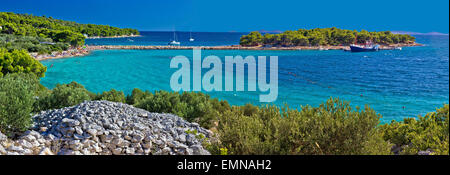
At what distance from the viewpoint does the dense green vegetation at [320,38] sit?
90856 mm

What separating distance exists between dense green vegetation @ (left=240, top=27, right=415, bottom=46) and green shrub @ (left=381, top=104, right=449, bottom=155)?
8453 centimetres

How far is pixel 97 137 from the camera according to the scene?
630 centimetres

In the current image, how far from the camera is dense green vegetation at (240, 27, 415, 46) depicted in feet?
298

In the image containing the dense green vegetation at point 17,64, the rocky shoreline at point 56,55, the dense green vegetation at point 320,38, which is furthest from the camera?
the dense green vegetation at point 320,38

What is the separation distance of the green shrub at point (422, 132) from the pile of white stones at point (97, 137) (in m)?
4.06

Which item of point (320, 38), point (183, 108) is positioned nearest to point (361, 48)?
point (320, 38)

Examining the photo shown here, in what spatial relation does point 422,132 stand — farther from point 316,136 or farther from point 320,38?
point 320,38

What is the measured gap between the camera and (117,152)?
20.2 feet

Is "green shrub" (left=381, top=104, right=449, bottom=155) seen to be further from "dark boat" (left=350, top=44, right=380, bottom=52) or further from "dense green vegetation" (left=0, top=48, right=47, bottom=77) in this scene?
"dark boat" (left=350, top=44, right=380, bottom=52)

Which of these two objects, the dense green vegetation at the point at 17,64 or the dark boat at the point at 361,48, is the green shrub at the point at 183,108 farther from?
the dark boat at the point at 361,48

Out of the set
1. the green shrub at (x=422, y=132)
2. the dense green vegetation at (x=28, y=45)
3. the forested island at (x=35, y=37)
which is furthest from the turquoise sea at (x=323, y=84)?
the green shrub at (x=422, y=132)
